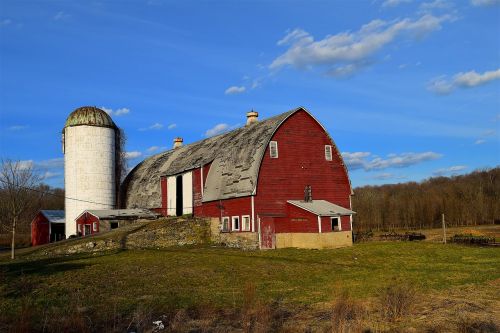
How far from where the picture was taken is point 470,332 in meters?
11.1

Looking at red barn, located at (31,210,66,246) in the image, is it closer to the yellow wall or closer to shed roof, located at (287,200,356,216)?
the yellow wall

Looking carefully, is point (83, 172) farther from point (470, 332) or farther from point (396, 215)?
point (396, 215)

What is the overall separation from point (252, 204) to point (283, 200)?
2478mm

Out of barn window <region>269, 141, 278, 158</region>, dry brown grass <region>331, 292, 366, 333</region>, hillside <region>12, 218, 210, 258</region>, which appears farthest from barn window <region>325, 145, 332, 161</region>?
dry brown grass <region>331, 292, 366, 333</region>

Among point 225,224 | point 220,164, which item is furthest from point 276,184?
point 220,164

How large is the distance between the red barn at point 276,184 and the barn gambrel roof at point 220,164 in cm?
9

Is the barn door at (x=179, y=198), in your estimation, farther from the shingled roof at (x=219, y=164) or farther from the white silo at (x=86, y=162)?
the white silo at (x=86, y=162)

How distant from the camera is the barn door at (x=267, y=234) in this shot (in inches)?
1256

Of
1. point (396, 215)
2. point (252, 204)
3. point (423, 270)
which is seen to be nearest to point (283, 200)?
→ point (252, 204)

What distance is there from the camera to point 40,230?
49.2 metres

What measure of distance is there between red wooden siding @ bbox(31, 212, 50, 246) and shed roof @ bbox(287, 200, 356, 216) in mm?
27228

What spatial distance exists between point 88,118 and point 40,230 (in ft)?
44.0

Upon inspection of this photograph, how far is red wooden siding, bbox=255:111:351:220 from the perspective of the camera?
33.3 metres

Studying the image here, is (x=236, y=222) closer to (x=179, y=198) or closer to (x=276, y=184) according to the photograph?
(x=276, y=184)
